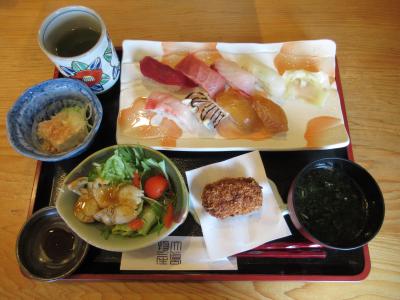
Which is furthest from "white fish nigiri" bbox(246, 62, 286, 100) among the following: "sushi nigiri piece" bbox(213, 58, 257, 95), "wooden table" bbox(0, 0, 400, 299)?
"wooden table" bbox(0, 0, 400, 299)

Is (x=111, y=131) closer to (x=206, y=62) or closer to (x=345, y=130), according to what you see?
(x=206, y=62)

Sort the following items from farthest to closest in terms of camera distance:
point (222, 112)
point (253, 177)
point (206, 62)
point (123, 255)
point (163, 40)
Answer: point (163, 40) → point (206, 62) → point (222, 112) → point (253, 177) → point (123, 255)

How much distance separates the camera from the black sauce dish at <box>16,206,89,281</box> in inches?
47.3

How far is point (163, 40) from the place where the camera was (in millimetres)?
1799

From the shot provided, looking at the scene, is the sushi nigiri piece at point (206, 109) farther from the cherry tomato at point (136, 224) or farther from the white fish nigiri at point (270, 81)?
the cherry tomato at point (136, 224)

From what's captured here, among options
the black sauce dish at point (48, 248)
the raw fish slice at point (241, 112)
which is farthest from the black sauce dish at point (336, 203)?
the black sauce dish at point (48, 248)

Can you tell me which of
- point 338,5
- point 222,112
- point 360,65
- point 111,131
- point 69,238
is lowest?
point 69,238

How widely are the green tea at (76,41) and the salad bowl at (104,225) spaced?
528 millimetres

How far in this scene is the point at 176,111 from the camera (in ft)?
4.95

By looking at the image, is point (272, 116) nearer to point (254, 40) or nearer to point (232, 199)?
point (232, 199)

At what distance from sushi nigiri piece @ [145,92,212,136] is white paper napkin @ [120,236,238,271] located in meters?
0.54

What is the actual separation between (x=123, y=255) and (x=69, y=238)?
245mm

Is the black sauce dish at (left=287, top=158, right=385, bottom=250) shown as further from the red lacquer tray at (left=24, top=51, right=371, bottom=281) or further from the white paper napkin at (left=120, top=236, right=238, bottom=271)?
the white paper napkin at (left=120, top=236, right=238, bottom=271)

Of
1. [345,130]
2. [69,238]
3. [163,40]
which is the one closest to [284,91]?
[345,130]
